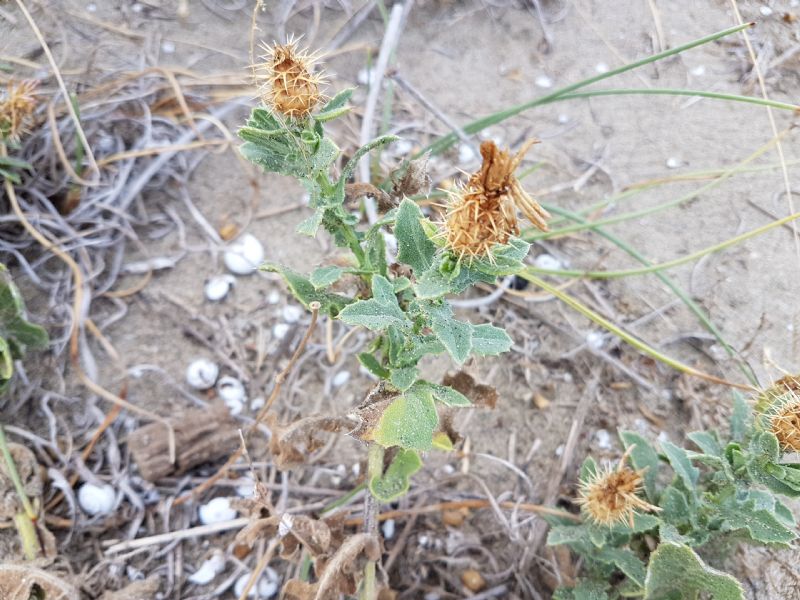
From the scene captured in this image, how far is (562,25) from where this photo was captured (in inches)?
105

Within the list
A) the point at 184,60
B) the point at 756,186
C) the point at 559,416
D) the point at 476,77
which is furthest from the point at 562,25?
the point at 559,416

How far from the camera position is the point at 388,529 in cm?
171

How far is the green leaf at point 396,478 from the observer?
4.32 ft

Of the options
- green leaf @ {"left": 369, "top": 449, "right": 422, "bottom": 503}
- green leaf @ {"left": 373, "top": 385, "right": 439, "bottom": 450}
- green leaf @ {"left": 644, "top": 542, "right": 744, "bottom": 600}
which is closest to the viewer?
green leaf @ {"left": 373, "top": 385, "right": 439, "bottom": 450}

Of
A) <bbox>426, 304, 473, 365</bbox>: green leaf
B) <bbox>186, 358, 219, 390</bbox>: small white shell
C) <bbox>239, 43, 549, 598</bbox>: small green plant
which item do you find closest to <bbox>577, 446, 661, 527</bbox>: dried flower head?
<bbox>239, 43, 549, 598</bbox>: small green plant

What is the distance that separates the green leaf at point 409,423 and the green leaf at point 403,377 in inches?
1.3

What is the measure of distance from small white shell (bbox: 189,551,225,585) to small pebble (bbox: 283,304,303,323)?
681mm

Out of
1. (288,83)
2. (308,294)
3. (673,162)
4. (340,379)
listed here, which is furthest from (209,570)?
(673,162)

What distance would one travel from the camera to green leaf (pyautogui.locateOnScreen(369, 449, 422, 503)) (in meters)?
1.32

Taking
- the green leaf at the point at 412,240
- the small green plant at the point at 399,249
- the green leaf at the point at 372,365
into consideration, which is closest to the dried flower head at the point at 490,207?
the small green plant at the point at 399,249

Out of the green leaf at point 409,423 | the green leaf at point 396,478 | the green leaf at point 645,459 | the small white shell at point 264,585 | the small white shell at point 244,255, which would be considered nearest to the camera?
the green leaf at point 409,423

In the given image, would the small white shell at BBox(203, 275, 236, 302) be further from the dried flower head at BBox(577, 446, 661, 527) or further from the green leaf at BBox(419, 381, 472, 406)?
the dried flower head at BBox(577, 446, 661, 527)

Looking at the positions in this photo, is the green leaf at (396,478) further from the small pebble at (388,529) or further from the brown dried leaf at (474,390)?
the small pebble at (388,529)

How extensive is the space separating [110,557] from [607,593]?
1207mm
